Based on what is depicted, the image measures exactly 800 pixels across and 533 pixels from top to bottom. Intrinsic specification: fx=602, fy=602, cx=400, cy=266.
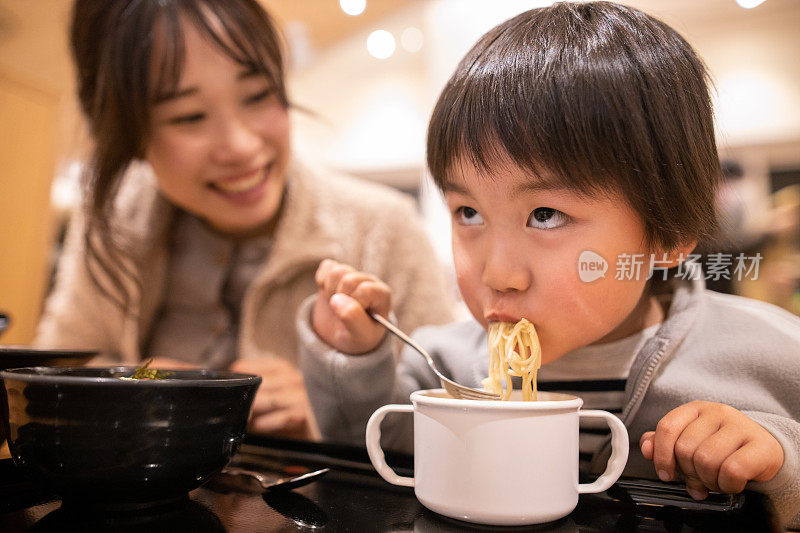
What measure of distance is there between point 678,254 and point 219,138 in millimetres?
571

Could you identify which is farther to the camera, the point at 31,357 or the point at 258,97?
the point at 258,97

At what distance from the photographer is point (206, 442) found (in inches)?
14.7

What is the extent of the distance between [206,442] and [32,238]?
2.06 m

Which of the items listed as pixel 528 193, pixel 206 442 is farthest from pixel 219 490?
pixel 528 193

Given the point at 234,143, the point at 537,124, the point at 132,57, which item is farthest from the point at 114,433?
the point at 132,57

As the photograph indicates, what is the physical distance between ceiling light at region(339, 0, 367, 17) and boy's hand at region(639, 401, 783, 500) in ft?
1.96

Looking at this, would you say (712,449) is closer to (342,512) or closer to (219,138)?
(342,512)

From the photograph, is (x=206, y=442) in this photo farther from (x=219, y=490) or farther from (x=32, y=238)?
(x=32, y=238)

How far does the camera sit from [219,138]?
775 millimetres

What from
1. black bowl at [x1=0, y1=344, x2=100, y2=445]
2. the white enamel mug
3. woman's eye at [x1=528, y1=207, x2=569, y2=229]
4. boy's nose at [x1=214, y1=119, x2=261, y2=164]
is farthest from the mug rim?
boy's nose at [x1=214, y1=119, x2=261, y2=164]

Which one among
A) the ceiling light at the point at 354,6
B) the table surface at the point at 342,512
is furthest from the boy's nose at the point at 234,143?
the table surface at the point at 342,512

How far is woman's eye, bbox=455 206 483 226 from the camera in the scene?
0.45 meters

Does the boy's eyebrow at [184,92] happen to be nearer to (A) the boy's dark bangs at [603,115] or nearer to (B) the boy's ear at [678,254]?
(A) the boy's dark bangs at [603,115]

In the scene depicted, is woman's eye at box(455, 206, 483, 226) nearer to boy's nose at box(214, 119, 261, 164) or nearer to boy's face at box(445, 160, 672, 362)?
boy's face at box(445, 160, 672, 362)
